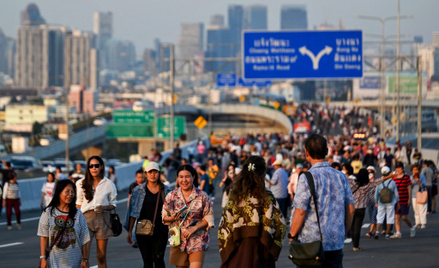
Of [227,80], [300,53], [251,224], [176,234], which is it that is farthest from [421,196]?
[227,80]

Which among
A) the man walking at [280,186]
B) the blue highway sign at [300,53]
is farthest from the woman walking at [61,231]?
the blue highway sign at [300,53]

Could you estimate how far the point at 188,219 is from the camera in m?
8.62

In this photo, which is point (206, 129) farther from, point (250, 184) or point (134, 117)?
point (250, 184)

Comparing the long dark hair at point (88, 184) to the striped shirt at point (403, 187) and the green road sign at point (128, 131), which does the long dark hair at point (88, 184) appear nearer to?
the striped shirt at point (403, 187)

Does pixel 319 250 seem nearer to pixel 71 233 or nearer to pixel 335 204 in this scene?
pixel 335 204

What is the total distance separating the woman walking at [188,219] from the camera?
339 inches

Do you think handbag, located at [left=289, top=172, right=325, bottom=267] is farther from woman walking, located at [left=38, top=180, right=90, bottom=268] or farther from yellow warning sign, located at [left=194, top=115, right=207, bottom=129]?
yellow warning sign, located at [left=194, top=115, right=207, bottom=129]

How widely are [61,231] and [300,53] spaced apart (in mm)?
31735

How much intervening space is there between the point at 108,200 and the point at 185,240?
1636mm

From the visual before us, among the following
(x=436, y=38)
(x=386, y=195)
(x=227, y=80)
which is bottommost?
(x=386, y=195)

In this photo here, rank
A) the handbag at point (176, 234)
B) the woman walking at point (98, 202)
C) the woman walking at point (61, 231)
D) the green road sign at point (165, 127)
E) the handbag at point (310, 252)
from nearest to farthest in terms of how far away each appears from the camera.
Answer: the handbag at point (310, 252) → the woman walking at point (61, 231) → the handbag at point (176, 234) → the woman walking at point (98, 202) → the green road sign at point (165, 127)

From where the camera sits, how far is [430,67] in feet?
193

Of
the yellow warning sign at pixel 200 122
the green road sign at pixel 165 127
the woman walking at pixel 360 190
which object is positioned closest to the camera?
the woman walking at pixel 360 190

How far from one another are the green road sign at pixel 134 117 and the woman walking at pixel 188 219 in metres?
42.2
